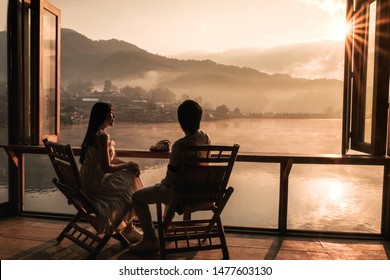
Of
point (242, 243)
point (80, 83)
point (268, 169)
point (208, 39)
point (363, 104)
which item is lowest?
point (268, 169)

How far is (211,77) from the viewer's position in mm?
89938

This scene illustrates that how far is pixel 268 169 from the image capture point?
8681 cm

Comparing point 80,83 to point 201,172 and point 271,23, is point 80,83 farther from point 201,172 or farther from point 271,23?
point 201,172

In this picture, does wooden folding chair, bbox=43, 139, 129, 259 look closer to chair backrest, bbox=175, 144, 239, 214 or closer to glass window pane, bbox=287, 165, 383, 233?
chair backrest, bbox=175, 144, 239, 214

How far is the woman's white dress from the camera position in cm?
297

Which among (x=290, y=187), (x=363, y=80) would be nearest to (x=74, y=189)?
(x=363, y=80)

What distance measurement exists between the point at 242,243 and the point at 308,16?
103386 millimetres

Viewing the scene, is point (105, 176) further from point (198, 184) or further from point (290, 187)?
point (290, 187)

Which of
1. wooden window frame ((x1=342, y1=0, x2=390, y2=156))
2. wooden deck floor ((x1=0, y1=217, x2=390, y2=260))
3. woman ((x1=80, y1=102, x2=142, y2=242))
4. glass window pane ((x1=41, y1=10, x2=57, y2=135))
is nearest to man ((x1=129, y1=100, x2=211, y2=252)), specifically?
woman ((x1=80, y1=102, x2=142, y2=242))

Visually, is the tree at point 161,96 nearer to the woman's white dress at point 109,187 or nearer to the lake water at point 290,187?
the lake water at point 290,187

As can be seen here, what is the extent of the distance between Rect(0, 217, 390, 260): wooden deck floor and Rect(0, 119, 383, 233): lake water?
35961 millimetres

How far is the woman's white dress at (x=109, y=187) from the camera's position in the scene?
297 centimetres
